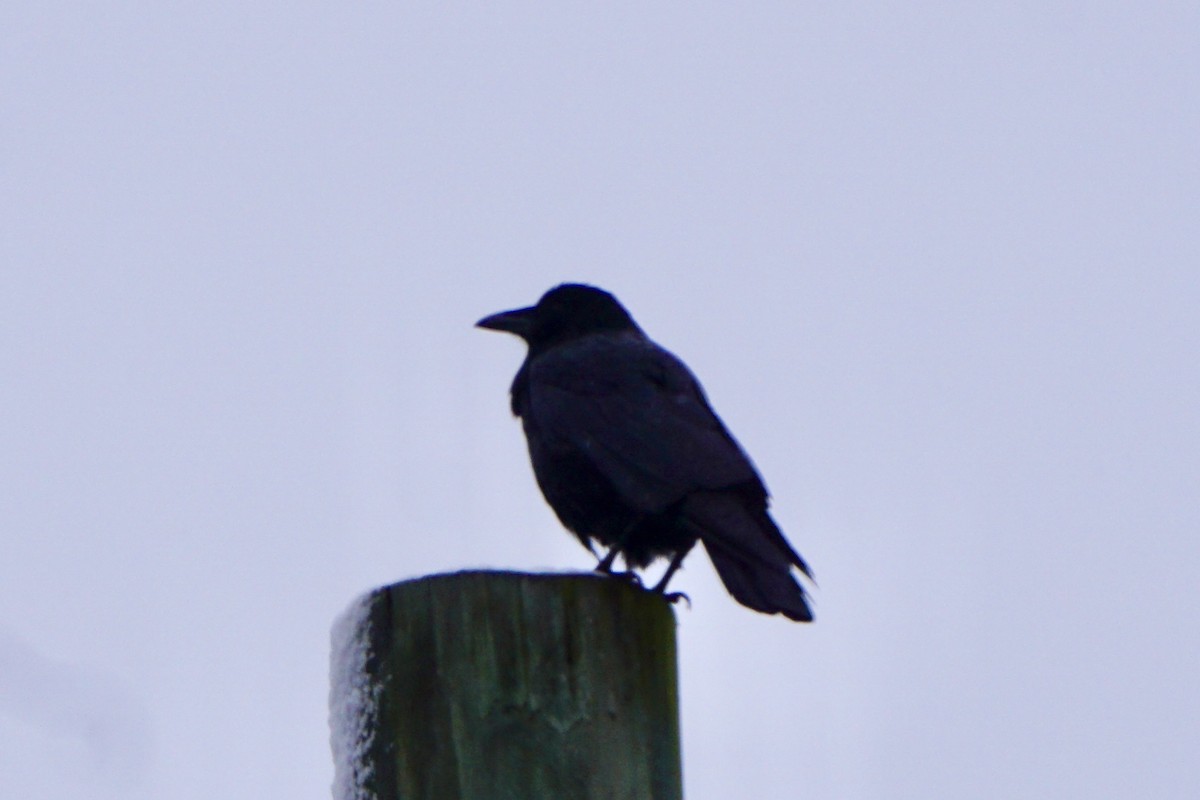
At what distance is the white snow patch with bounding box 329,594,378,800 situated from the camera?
7.25 feet

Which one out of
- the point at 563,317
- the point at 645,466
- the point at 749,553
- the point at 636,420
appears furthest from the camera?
the point at 563,317

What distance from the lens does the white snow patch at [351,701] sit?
2.21 m

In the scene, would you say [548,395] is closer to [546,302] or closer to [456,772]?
[546,302]

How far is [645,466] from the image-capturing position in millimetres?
4645

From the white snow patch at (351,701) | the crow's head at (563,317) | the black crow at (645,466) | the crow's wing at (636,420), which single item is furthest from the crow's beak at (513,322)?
the white snow patch at (351,701)

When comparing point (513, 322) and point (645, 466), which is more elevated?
point (513, 322)

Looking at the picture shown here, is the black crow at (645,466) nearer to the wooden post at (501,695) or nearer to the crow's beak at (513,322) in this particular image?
the crow's beak at (513,322)

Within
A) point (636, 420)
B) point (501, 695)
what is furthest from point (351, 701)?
point (636, 420)

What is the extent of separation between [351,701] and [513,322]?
3.96 m

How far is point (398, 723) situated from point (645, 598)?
45 cm

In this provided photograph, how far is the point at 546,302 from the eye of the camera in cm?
618

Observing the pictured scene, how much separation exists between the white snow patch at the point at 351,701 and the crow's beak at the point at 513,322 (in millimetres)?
3821

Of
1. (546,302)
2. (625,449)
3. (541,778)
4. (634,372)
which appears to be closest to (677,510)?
(625,449)

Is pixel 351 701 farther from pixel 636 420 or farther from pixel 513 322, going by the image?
pixel 513 322
